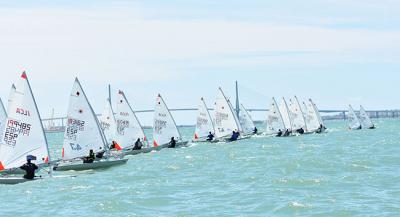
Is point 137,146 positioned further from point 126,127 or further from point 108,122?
point 108,122

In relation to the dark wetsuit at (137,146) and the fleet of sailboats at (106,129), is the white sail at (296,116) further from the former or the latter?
the dark wetsuit at (137,146)

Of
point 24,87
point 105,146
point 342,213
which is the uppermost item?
point 24,87

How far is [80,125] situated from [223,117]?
28308 millimetres

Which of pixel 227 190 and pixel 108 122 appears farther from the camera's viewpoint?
pixel 108 122

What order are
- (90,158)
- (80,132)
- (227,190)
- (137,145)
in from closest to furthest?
(227,190)
(90,158)
(80,132)
(137,145)

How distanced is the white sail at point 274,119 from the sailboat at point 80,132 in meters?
40.8

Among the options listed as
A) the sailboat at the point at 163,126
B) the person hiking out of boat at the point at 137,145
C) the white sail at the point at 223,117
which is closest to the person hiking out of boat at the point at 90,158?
the person hiking out of boat at the point at 137,145

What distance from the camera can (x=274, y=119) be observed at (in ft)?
259

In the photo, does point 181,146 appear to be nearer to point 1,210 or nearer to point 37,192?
point 37,192

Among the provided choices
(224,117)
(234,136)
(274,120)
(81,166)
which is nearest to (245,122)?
(274,120)

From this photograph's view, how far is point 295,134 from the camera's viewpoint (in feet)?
264

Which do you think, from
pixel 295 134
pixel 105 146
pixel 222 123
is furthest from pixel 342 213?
pixel 295 134

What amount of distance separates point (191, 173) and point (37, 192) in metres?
8.13

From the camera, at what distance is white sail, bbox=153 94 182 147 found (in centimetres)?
5609
